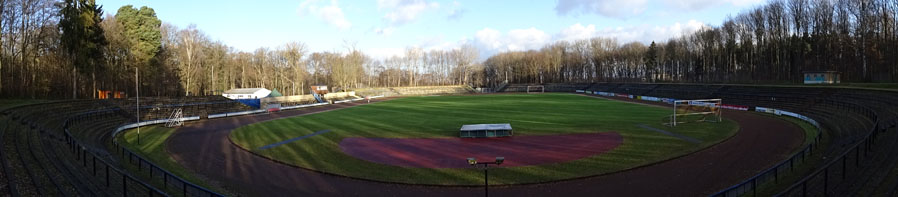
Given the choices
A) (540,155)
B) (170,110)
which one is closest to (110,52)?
(170,110)

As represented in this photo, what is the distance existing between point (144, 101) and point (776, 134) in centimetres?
5460

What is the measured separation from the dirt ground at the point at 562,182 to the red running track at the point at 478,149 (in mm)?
3566

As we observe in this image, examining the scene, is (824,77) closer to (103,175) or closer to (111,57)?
(103,175)

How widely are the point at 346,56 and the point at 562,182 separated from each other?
315ft

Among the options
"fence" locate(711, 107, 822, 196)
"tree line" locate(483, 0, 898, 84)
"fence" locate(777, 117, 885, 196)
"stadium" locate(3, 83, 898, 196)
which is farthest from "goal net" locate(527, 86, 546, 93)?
"fence" locate(777, 117, 885, 196)

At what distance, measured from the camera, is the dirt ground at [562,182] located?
15.1m

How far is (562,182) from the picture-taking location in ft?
53.0

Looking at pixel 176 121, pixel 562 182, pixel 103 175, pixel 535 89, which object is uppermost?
pixel 535 89

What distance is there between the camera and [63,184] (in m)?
11.7

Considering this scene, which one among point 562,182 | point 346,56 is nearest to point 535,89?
point 346,56

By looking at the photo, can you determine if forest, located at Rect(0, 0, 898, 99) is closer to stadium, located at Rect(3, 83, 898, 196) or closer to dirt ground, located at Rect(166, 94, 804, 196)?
stadium, located at Rect(3, 83, 898, 196)

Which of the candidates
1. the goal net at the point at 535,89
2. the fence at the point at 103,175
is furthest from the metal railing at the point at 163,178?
the goal net at the point at 535,89

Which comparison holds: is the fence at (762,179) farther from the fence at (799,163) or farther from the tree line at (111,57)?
the tree line at (111,57)

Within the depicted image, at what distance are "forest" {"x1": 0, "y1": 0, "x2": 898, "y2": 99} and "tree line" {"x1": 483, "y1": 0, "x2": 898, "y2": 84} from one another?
0.59 ft
